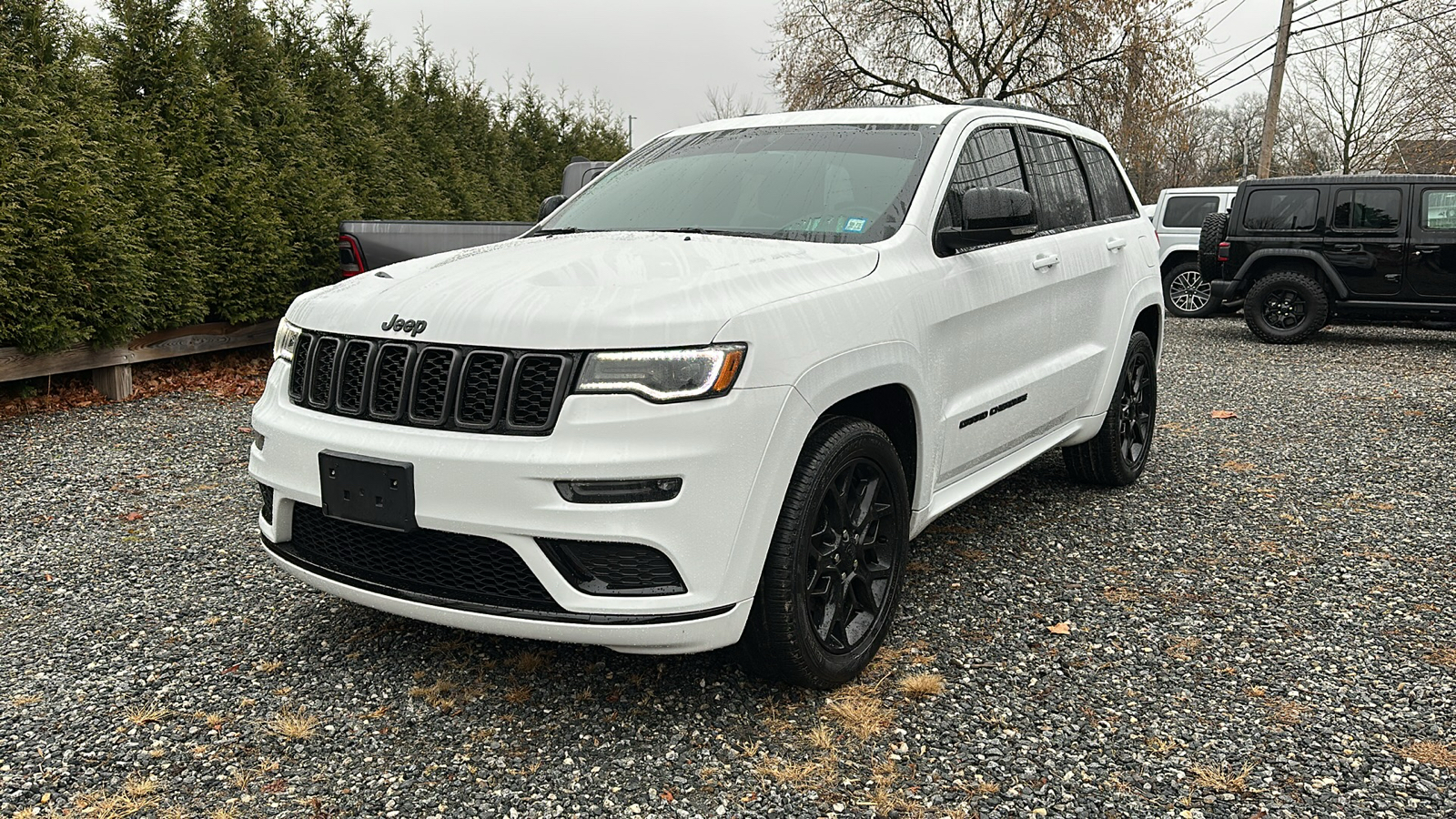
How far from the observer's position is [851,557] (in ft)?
10.4

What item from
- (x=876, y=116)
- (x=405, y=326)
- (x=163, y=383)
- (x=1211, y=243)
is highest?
(x=876, y=116)

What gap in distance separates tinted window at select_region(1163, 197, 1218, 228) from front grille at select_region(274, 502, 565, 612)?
15266mm

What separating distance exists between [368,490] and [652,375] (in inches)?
31.8

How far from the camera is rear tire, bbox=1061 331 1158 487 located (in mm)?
5305

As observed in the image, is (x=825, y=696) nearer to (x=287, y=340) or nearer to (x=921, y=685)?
(x=921, y=685)

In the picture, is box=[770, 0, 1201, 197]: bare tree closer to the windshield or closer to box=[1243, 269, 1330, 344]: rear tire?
box=[1243, 269, 1330, 344]: rear tire

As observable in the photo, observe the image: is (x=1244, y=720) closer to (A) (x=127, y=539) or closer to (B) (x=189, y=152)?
(A) (x=127, y=539)

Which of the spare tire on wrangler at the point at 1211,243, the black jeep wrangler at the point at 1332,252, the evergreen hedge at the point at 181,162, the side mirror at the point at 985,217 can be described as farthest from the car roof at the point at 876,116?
the spare tire on wrangler at the point at 1211,243

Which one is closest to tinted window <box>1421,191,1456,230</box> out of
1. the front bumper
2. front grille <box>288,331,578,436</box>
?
the front bumper

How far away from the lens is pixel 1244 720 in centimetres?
306

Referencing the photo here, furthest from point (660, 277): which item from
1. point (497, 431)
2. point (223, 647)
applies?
point (223, 647)

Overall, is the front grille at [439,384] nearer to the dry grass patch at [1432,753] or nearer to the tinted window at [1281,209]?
the dry grass patch at [1432,753]

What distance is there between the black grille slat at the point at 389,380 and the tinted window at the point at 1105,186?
11.4ft

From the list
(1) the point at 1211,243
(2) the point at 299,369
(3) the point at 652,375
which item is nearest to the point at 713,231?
(3) the point at 652,375
